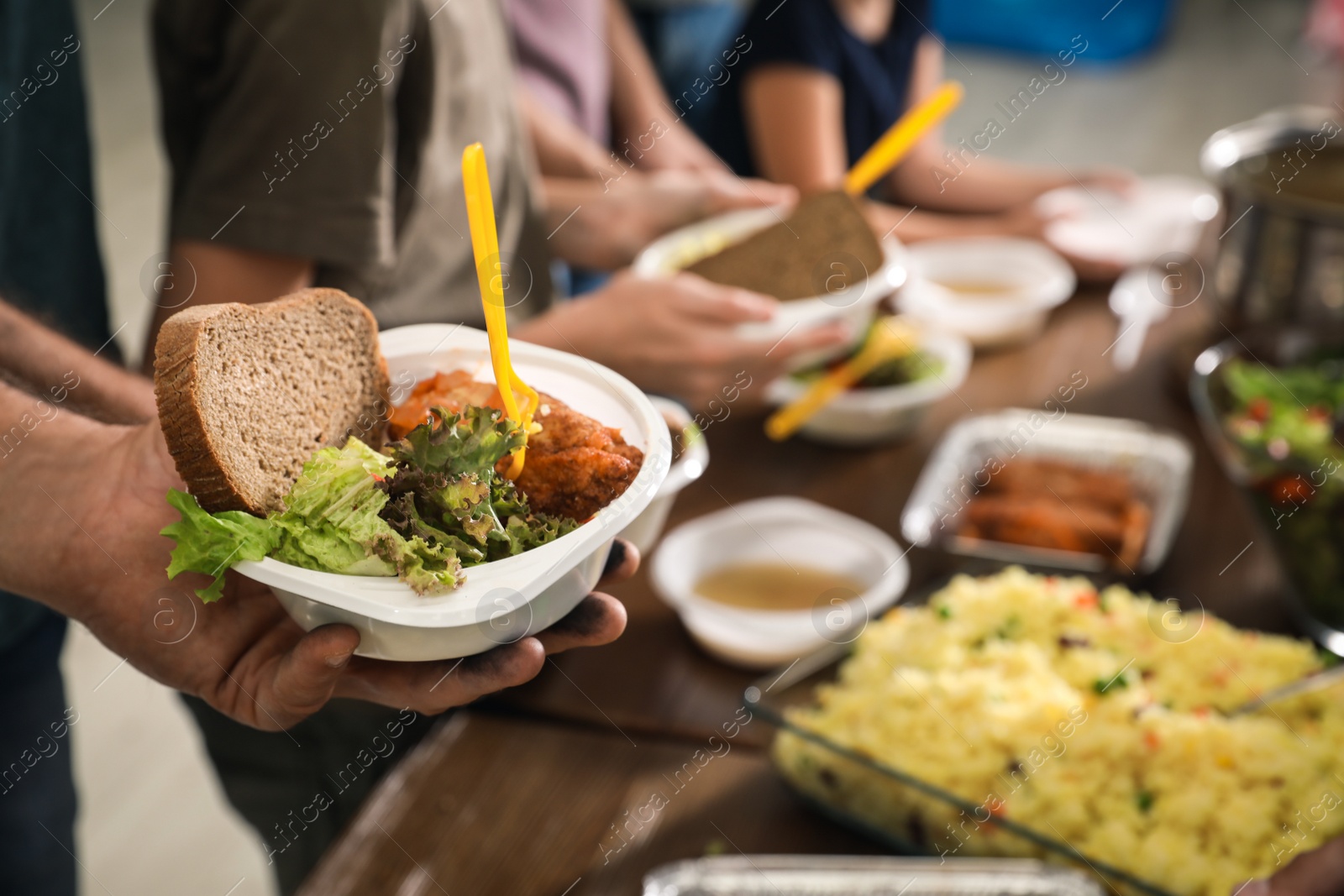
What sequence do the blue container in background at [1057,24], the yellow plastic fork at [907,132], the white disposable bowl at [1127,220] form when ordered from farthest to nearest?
the blue container in background at [1057,24] → the white disposable bowl at [1127,220] → the yellow plastic fork at [907,132]

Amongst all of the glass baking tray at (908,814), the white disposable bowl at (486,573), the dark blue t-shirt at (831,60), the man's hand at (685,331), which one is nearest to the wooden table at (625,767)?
the glass baking tray at (908,814)

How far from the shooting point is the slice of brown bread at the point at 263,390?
0.37m

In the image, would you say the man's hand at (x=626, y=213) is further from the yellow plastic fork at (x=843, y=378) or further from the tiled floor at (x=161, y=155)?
the tiled floor at (x=161, y=155)

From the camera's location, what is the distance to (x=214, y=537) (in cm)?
38

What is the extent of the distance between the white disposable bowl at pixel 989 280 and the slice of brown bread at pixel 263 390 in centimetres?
130

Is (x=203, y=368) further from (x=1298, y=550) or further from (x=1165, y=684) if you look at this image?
(x=1298, y=550)

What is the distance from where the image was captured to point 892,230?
1829mm

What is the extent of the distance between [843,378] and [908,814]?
0.70m

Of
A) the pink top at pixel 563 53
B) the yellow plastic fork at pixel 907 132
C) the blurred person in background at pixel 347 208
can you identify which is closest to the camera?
the blurred person in background at pixel 347 208

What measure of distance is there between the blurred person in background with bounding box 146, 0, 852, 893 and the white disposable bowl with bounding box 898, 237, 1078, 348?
57 centimetres

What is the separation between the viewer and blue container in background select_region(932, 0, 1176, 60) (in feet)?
17.1

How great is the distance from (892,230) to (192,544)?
5.25 feet

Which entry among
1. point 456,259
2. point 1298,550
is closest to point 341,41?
point 456,259

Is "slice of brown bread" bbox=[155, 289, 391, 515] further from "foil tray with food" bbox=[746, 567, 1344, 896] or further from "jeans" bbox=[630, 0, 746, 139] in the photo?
"jeans" bbox=[630, 0, 746, 139]
